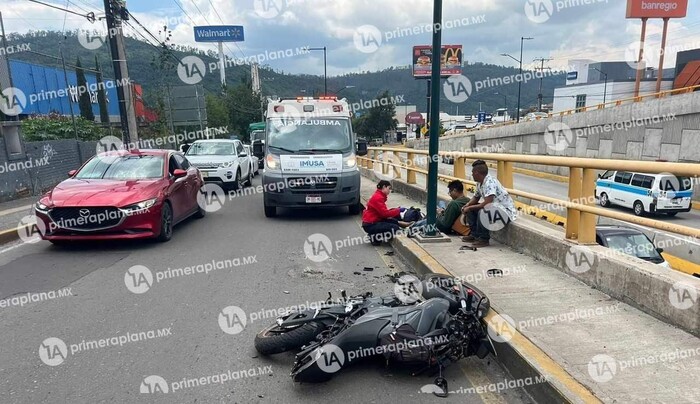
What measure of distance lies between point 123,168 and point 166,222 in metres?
1.41

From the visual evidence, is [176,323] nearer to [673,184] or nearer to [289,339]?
[289,339]

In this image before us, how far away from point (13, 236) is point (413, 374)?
8307 mm

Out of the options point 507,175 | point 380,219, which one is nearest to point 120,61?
point 380,219

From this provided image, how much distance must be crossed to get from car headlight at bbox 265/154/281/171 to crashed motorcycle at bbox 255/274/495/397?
6343 millimetres

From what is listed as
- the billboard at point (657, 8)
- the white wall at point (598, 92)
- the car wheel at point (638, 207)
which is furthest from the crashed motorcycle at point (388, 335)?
the white wall at point (598, 92)

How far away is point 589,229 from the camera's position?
16.0 ft

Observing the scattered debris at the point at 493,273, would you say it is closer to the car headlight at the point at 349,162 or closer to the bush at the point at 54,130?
the car headlight at the point at 349,162

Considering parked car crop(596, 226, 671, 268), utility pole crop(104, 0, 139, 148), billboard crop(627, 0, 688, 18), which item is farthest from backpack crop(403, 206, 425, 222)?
billboard crop(627, 0, 688, 18)

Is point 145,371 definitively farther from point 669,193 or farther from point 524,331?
point 669,193

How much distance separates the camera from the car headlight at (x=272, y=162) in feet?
32.7

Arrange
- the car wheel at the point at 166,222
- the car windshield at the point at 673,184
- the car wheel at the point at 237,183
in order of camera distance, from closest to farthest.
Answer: the car wheel at the point at 166,222, the car wheel at the point at 237,183, the car windshield at the point at 673,184

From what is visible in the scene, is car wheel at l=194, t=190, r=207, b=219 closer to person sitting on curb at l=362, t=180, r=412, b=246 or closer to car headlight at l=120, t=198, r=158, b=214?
car headlight at l=120, t=198, r=158, b=214

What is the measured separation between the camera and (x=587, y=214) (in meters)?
4.84

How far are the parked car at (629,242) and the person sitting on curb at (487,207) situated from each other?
126 inches
